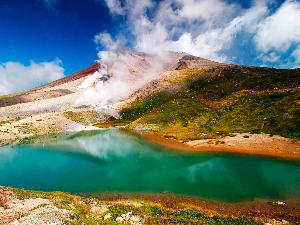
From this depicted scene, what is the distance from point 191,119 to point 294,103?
36.3 metres

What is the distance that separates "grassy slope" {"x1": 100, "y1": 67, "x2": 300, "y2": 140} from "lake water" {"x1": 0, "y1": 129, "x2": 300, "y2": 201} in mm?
23758

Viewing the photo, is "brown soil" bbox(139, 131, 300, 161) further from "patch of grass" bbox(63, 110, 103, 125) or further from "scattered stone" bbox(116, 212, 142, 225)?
"patch of grass" bbox(63, 110, 103, 125)

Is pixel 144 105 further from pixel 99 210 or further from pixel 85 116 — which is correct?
pixel 99 210

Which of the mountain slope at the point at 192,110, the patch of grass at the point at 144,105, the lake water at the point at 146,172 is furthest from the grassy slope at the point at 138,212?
the patch of grass at the point at 144,105

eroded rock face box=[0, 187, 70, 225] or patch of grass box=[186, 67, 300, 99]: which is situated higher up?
patch of grass box=[186, 67, 300, 99]

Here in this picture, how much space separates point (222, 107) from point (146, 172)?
70.4m

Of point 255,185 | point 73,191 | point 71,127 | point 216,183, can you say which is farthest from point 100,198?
point 71,127

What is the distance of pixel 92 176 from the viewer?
2477 inches

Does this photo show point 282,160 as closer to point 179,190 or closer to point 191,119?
point 179,190

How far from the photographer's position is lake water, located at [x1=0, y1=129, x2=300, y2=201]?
53594 millimetres

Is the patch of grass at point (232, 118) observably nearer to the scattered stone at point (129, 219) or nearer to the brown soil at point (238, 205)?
the brown soil at point (238, 205)

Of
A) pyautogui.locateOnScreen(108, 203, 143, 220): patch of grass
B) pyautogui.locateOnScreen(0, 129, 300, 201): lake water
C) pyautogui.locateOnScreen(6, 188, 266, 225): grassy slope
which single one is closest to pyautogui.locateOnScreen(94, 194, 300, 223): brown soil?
pyautogui.locateOnScreen(6, 188, 266, 225): grassy slope

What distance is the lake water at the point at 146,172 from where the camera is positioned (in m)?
53.6

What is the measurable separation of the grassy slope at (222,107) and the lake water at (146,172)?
23758mm
